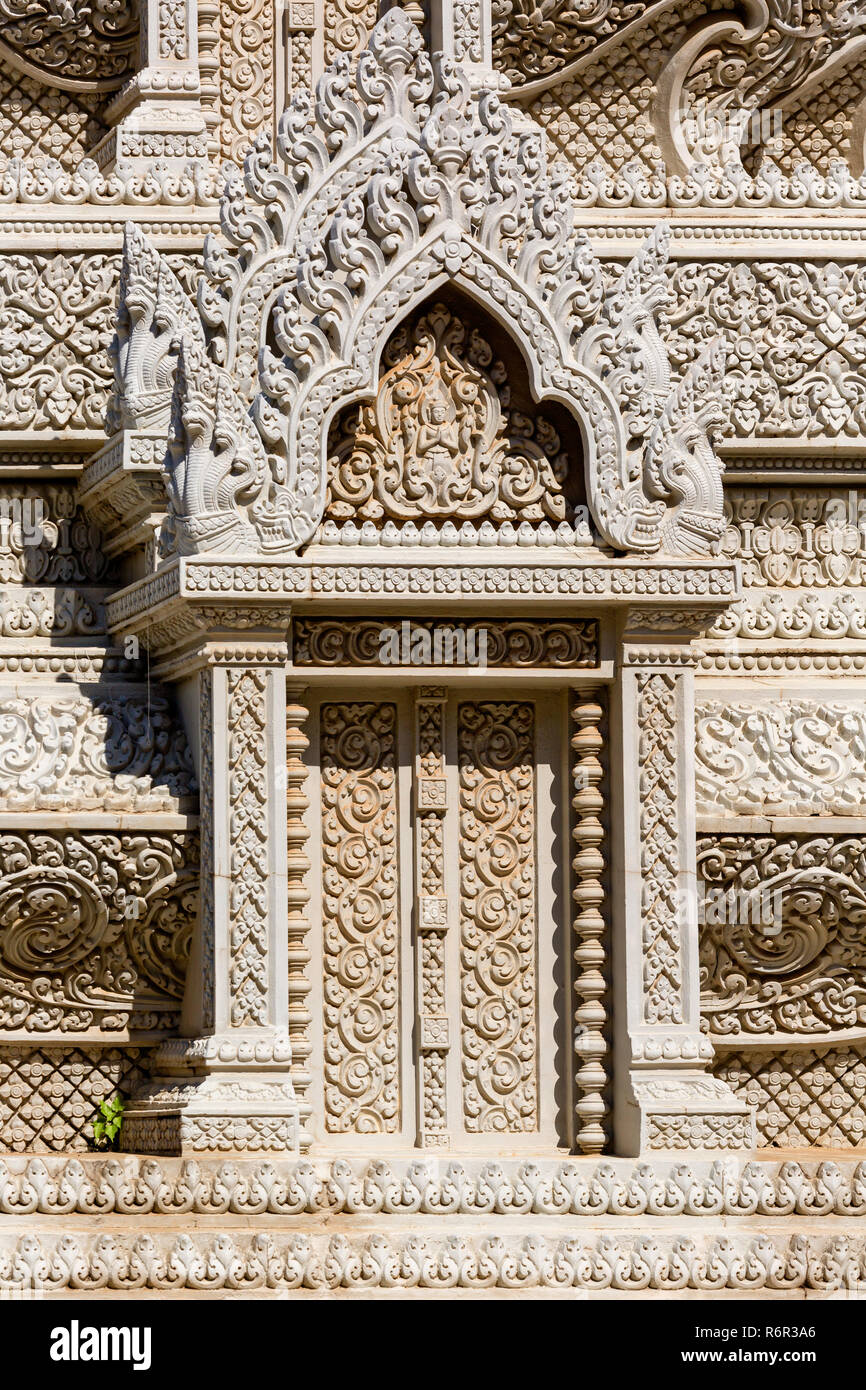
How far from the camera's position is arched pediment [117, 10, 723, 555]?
40.9 ft

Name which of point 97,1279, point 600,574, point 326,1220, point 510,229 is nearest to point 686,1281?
point 326,1220

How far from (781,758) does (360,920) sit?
2.27 metres

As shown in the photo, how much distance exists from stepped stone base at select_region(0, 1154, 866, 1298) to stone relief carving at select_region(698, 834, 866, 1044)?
5.67 ft

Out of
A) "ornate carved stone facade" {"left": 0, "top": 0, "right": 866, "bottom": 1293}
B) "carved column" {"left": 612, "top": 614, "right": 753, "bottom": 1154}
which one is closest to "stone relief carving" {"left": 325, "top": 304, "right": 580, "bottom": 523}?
"ornate carved stone facade" {"left": 0, "top": 0, "right": 866, "bottom": 1293}

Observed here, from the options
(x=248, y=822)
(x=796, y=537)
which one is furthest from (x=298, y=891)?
(x=796, y=537)

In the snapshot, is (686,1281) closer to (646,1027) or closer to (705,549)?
(646,1027)

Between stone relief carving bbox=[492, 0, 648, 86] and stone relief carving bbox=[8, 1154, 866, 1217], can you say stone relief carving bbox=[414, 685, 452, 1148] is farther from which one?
stone relief carving bbox=[492, 0, 648, 86]

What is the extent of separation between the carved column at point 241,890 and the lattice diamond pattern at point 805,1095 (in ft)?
8.30

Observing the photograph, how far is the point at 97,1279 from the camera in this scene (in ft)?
33.5

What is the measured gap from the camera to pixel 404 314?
12562 mm

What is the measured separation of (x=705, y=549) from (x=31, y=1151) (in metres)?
4.10

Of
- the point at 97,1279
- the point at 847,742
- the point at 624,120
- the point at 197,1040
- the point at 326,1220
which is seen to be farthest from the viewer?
the point at 624,120

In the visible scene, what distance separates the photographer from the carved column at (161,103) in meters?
15.1

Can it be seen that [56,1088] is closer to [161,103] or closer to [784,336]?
[784,336]
